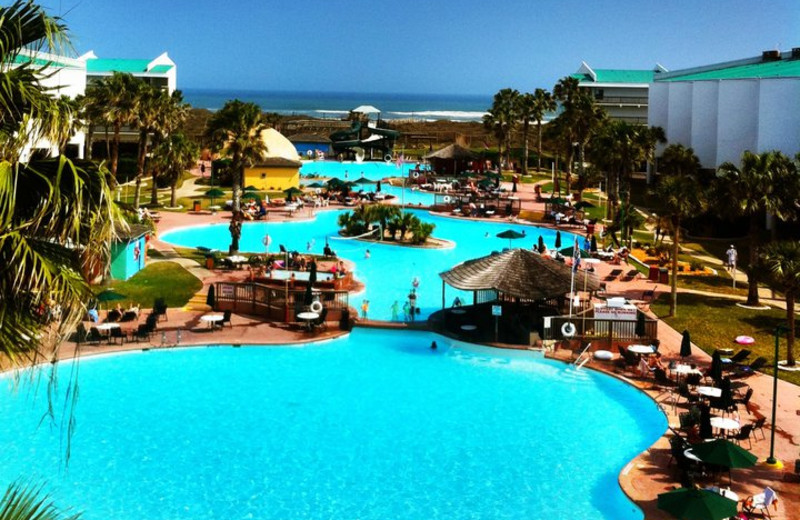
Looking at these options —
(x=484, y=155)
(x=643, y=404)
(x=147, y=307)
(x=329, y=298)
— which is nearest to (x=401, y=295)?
(x=329, y=298)

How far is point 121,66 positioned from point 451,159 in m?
48.1

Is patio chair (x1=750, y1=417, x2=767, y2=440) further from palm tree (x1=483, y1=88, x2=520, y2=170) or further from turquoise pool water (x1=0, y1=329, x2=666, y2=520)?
palm tree (x1=483, y1=88, x2=520, y2=170)

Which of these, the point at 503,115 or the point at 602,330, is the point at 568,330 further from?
the point at 503,115

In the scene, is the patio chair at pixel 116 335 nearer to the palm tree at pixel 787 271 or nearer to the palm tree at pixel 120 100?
the palm tree at pixel 787 271

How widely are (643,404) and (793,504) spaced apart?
7.34m

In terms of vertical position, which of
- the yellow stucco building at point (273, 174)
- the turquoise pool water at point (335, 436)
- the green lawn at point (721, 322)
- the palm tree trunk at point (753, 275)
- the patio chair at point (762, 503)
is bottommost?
the turquoise pool water at point (335, 436)

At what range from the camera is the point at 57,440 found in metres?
21.7

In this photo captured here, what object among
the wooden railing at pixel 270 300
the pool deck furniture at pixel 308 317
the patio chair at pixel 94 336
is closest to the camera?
the patio chair at pixel 94 336

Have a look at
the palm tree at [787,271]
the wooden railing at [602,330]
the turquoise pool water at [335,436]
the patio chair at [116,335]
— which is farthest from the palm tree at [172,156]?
the palm tree at [787,271]

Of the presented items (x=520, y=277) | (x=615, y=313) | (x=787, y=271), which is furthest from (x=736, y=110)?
(x=787, y=271)

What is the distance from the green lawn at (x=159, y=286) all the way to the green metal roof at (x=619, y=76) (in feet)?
296

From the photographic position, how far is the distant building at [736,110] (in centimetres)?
4988

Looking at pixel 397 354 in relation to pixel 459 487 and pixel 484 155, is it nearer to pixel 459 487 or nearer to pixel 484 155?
pixel 459 487

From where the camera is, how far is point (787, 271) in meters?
26.1
